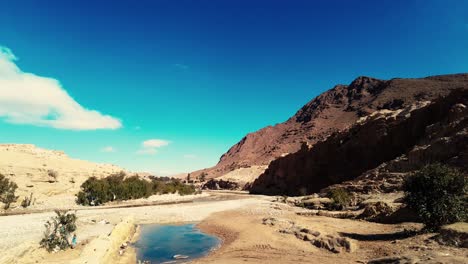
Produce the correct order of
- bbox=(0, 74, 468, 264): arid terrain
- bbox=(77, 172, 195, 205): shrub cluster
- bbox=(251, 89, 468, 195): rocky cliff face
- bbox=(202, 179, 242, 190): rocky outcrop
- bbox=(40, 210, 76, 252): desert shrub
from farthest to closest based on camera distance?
bbox=(202, 179, 242, 190): rocky outcrop → bbox=(77, 172, 195, 205): shrub cluster → bbox=(251, 89, 468, 195): rocky cliff face → bbox=(40, 210, 76, 252): desert shrub → bbox=(0, 74, 468, 264): arid terrain

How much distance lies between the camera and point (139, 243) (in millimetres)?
23812

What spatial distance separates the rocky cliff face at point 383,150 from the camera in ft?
119

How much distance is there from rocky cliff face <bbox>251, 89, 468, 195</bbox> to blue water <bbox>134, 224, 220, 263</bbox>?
76.7 ft

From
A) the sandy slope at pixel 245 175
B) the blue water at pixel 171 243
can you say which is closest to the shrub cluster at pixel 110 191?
the blue water at pixel 171 243

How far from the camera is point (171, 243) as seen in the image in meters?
24.2

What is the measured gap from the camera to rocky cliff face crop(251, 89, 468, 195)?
36.2 metres

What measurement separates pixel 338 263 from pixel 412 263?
4429mm

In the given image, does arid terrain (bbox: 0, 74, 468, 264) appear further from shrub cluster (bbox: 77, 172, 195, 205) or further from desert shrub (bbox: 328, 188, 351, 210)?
shrub cluster (bbox: 77, 172, 195, 205)

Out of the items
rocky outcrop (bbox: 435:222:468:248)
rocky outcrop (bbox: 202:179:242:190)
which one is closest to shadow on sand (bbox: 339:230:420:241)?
rocky outcrop (bbox: 435:222:468:248)

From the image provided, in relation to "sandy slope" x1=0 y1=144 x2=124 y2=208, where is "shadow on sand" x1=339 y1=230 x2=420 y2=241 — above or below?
below

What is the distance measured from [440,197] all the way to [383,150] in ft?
134

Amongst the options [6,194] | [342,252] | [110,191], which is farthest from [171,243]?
[110,191]

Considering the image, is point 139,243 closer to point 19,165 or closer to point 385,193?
point 385,193

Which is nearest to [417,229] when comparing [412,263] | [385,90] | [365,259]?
[365,259]
